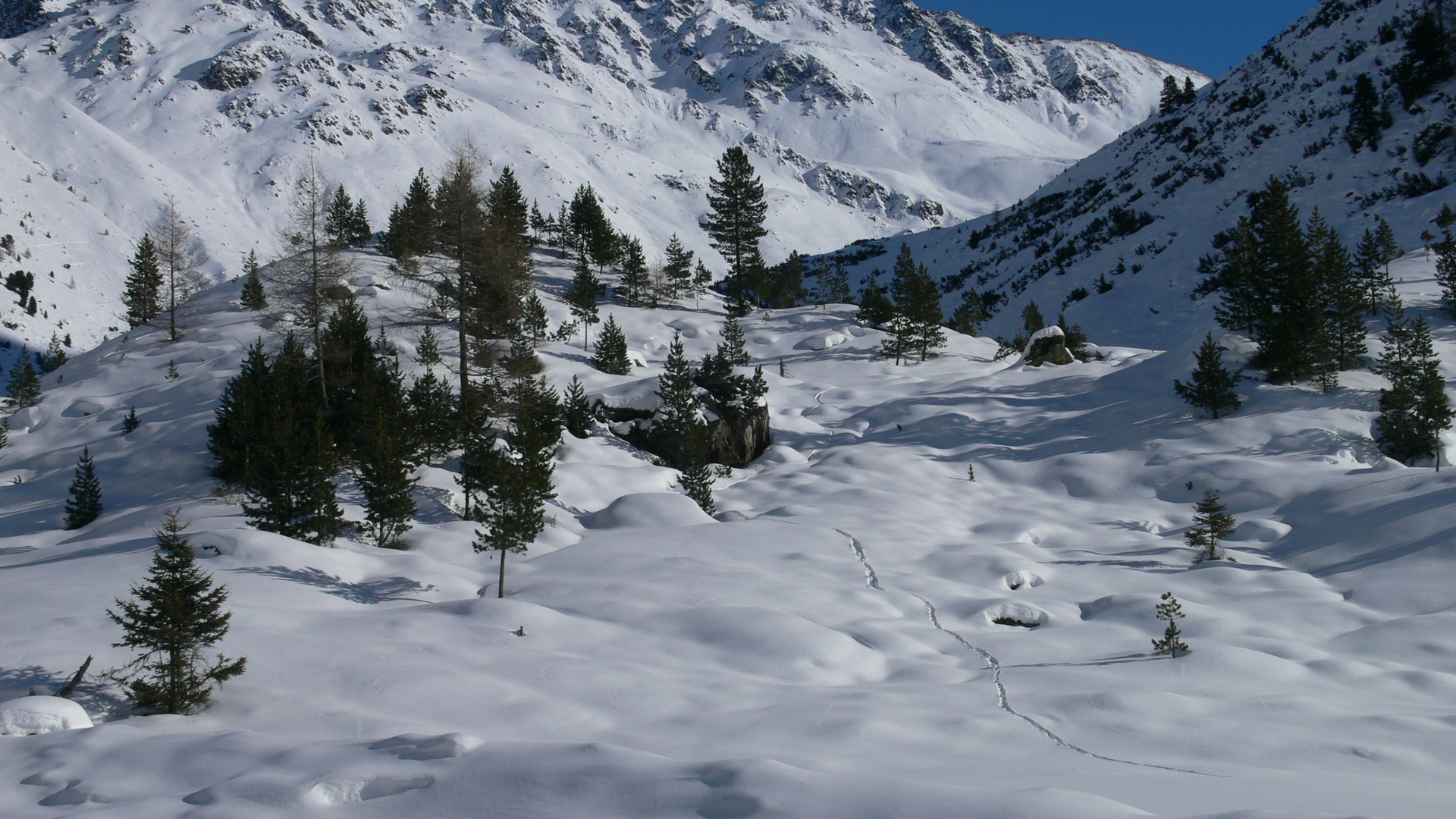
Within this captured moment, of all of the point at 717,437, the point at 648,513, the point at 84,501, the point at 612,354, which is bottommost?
the point at 648,513

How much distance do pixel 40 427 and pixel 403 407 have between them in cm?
1903

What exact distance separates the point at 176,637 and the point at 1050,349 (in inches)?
1459

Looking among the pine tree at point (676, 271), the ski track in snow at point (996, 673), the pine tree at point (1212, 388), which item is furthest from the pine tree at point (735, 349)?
the pine tree at point (1212, 388)

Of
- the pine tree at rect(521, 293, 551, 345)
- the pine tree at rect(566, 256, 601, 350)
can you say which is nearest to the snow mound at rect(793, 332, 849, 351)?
the pine tree at rect(566, 256, 601, 350)

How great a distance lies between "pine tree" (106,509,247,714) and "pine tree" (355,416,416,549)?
671cm

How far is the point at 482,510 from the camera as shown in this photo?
15141mm

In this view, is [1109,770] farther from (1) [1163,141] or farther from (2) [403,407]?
(1) [1163,141]

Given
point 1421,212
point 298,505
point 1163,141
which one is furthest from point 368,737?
point 1163,141

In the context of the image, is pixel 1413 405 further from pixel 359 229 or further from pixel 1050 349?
pixel 359 229

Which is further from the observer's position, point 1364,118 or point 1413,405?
point 1364,118

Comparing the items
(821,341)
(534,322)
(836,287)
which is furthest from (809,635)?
(836,287)

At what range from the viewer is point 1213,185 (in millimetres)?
50844

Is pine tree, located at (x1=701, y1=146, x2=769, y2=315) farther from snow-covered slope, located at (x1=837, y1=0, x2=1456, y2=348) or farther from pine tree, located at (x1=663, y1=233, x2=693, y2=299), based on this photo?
snow-covered slope, located at (x1=837, y1=0, x2=1456, y2=348)

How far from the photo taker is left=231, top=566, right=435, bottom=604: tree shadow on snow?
13922 mm
